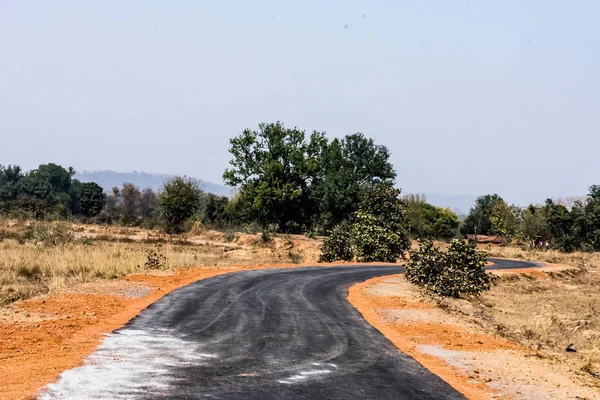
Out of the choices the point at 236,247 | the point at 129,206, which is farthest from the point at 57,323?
the point at 129,206

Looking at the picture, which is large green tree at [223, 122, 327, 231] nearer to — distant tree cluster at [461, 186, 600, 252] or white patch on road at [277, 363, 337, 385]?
distant tree cluster at [461, 186, 600, 252]

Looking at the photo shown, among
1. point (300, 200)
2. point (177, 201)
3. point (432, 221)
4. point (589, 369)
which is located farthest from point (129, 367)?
point (432, 221)

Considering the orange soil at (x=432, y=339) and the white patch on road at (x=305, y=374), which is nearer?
the white patch on road at (x=305, y=374)

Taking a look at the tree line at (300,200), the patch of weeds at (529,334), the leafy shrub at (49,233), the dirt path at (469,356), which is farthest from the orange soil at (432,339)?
the tree line at (300,200)

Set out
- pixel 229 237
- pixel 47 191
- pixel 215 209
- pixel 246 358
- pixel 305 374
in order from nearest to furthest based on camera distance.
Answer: pixel 305 374 < pixel 246 358 < pixel 229 237 < pixel 215 209 < pixel 47 191

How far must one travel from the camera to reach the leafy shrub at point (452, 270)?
85.8 ft

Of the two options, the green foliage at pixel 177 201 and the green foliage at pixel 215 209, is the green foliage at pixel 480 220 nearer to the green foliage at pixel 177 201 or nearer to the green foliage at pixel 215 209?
the green foliage at pixel 215 209

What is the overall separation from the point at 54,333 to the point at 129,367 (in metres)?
3.85

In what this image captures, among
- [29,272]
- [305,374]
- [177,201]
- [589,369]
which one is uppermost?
[177,201]

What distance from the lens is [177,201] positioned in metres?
63.5

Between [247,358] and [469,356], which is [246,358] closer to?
[247,358]

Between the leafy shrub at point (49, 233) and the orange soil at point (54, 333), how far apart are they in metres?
21.2

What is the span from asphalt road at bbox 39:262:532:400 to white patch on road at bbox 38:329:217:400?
1cm

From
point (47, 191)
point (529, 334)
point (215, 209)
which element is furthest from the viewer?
point (47, 191)
